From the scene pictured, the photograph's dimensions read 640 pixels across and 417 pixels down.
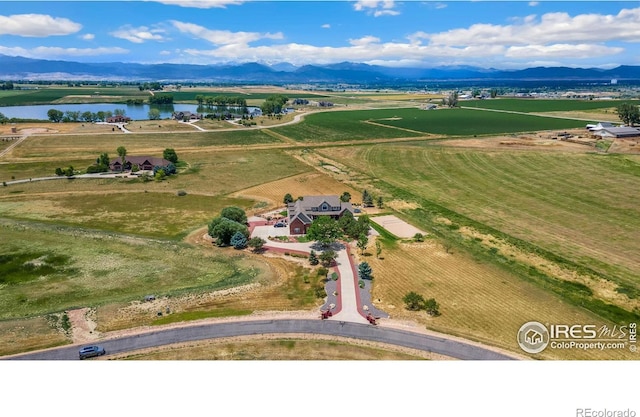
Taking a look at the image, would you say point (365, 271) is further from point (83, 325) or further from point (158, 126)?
point (158, 126)

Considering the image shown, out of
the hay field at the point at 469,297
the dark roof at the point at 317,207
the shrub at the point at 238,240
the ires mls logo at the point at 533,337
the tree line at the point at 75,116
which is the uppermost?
the tree line at the point at 75,116

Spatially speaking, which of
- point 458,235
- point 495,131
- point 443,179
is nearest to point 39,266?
point 458,235

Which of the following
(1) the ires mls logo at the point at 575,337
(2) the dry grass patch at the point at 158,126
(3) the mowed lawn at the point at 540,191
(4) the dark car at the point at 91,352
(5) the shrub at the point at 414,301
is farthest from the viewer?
(2) the dry grass patch at the point at 158,126

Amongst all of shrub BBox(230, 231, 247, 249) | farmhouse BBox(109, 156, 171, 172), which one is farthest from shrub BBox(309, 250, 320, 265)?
farmhouse BBox(109, 156, 171, 172)

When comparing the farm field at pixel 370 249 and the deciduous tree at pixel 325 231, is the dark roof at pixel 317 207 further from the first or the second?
the farm field at pixel 370 249

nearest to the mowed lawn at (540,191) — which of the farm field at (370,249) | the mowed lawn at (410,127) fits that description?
the farm field at (370,249)
